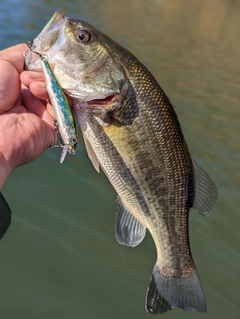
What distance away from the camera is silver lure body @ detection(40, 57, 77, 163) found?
7.84 ft

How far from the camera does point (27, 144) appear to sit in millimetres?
2750

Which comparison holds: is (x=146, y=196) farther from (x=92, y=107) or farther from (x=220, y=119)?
(x=220, y=119)

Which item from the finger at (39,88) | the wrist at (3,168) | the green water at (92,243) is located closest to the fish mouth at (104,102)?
the finger at (39,88)

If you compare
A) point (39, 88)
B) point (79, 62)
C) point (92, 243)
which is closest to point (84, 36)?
point (79, 62)

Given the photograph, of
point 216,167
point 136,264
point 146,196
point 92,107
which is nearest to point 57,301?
point 136,264

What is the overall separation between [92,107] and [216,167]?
4.14 m

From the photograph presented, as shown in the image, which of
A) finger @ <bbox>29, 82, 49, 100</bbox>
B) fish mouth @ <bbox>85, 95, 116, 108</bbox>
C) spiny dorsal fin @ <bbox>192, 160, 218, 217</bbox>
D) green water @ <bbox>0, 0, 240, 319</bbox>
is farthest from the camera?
green water @ <bbox>0, 0, 240, 319</bbox>

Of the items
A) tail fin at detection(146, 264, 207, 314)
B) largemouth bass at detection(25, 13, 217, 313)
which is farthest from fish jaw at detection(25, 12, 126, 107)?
tail fin at detection(146, 264, 207, 314)

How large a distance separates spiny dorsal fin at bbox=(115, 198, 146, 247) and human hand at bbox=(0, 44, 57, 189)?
71 cm

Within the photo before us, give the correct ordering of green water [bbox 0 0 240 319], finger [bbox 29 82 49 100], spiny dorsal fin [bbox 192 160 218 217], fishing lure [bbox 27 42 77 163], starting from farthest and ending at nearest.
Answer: green water [bbox 0 0 240 319], spiny dorsal fin [bbox 192 160 218 217], finger [bbox 29 82 49 100], fishing lure [bbox 27 42 77 163]

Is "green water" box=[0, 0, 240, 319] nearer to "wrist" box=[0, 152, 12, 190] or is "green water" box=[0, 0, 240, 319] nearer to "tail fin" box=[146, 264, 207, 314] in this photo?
"tail fin" box=[146, 264, 207, 314]

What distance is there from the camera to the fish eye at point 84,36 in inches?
101

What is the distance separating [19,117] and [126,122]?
78 cm

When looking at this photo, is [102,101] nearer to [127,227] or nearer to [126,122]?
[126,122]
